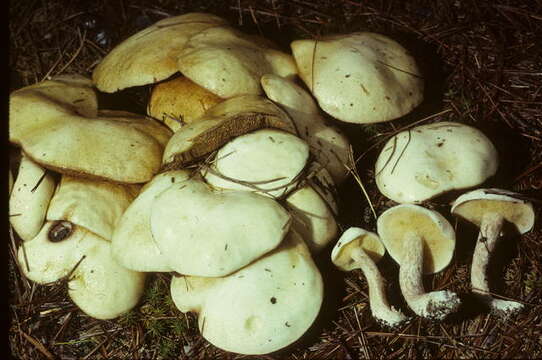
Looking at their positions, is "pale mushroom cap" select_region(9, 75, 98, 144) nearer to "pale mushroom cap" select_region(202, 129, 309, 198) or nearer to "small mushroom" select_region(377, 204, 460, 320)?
"pale mushroom cap" select_region(202, 129, 309, 198)

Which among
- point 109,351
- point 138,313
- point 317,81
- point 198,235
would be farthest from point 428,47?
point 109,351

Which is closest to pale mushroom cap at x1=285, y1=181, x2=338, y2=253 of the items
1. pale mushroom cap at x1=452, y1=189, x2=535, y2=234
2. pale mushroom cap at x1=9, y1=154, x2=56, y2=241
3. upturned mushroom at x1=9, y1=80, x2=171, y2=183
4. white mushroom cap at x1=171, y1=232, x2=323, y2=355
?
white mushroom cap at x1=171, y1=232, x2=323, y2=355

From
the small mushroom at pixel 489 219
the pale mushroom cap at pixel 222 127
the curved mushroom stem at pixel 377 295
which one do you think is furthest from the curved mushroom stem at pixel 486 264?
the pale mushroom cap at pixel 222 127

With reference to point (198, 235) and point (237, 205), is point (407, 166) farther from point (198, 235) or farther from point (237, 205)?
point (198, 235)

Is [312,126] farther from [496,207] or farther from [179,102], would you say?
[496,207]

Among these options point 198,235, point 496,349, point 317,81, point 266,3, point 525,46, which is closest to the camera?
point 198,235

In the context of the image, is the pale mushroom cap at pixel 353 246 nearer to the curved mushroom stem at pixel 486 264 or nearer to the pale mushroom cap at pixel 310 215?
the pale mushroom cap at pixel 310 215

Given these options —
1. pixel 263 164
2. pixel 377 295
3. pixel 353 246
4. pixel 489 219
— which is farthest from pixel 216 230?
pixel 489 219
